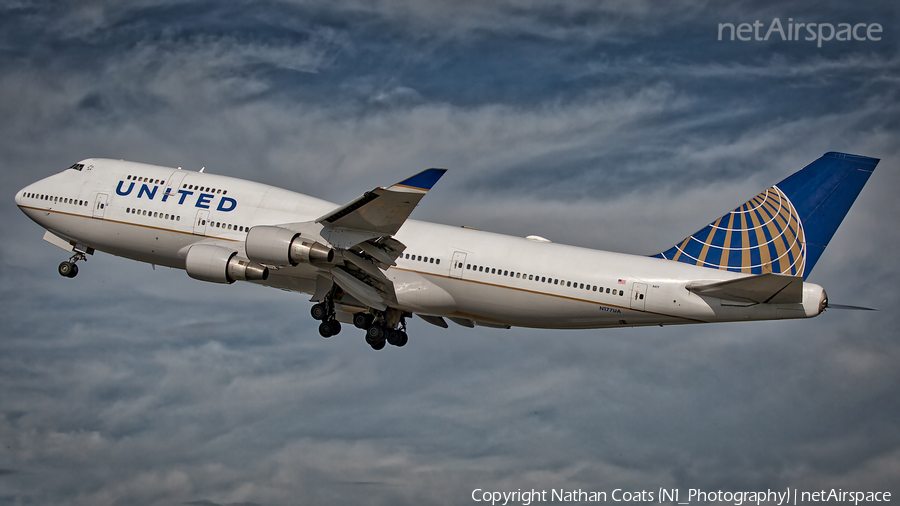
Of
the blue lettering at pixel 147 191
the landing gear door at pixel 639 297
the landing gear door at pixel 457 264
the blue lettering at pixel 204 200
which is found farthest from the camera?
the blue lettering at pixel 147 191

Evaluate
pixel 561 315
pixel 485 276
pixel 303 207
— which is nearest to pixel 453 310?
pixel 485 276

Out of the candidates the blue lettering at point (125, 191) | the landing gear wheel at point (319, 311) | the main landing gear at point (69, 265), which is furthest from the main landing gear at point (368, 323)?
the main landing gear at point (69, 265)

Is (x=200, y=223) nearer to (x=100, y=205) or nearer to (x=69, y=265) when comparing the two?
(x=100, y=205)

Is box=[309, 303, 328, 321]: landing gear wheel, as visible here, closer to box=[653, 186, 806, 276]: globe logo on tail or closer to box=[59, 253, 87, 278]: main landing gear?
box=[59, 253, 87, 278]: main landing gear

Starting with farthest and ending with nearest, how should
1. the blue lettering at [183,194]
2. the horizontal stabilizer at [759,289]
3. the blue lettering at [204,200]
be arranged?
the blue lettering at [183,194], the blue lettering at [204,200], the horizontal stabilizer at [759,289]

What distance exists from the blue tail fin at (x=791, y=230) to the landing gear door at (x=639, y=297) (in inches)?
132

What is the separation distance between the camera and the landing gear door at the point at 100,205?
114ft

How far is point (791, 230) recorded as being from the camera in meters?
33.7

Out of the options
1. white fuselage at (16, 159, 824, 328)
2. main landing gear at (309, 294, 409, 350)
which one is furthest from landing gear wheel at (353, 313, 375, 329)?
white fuselage at (16, 159, 824, 328)

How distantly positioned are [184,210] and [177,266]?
8.06 feet

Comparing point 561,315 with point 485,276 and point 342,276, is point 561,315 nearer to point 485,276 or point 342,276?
point 485,276

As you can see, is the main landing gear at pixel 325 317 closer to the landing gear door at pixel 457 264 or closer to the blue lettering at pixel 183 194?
the landing gear door at pixel 457 264

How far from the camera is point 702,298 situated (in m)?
30.3

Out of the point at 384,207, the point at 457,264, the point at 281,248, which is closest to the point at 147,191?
the point at 281,248
